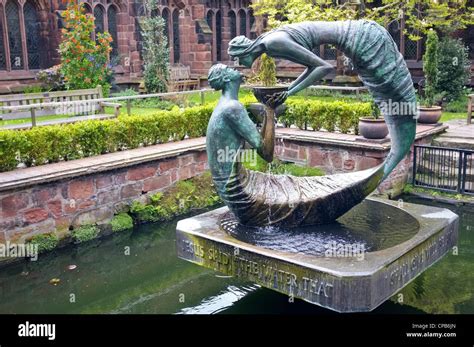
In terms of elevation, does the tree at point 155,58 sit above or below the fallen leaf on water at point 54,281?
above

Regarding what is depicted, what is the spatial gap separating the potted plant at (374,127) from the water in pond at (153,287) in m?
2.73

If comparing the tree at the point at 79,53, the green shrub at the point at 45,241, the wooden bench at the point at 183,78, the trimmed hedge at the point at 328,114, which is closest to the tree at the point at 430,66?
the trimmed hedge at the point at 328,114

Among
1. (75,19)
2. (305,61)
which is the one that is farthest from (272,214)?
(75,19)

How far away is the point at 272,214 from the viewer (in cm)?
653

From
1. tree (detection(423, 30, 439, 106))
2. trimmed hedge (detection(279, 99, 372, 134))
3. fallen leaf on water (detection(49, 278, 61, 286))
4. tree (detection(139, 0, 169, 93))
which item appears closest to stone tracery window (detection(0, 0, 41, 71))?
tree (detection(139, 0, 169, 93))

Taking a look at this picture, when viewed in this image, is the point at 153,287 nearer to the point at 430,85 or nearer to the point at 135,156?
the point at 135,156

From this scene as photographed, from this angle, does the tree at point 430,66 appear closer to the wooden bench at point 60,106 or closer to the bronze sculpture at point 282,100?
the wooden bench at point 60,106

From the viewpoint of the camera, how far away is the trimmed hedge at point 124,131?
9.52 meters

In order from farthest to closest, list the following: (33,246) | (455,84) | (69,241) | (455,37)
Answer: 1. (455,37)
2. (455,84)
3. (69,241)
4. (33,246)

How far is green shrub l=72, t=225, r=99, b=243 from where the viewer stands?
31.5 ft

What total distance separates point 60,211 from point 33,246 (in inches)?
29.4

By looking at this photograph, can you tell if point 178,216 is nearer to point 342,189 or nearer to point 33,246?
point 33,246

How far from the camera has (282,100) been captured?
631 cm

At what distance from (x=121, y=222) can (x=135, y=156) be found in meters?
1.25
